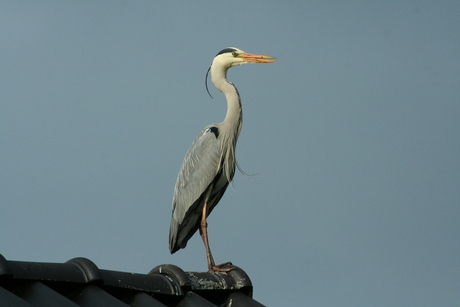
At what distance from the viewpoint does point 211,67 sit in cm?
740

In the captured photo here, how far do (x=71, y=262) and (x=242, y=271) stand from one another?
120 cm

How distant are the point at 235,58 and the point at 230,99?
51 cm

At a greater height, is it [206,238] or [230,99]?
[230,99]

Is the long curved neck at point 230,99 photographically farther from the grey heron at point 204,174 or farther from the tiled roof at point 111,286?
the tiled roof at point 111,286

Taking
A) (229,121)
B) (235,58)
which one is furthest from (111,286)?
(235,58)

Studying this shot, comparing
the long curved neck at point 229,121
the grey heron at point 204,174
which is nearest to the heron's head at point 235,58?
the long curved neck at point 229,121

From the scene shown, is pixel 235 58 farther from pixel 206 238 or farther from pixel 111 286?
pixel 111 286

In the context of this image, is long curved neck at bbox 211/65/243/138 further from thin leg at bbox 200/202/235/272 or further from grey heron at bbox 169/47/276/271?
thin leg at bbox 200/202/235/272

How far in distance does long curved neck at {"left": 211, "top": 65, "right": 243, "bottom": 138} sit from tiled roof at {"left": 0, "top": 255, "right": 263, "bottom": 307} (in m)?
3.12

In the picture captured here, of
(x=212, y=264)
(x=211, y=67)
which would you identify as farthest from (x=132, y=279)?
(x=211, y=67)

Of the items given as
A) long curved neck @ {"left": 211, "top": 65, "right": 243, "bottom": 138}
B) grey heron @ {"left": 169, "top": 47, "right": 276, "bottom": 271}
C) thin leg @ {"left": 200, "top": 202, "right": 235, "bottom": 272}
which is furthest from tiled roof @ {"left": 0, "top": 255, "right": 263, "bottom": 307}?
long curved neck @ {"left": 211, "top": 65, "right": 243, "bottom": 138}

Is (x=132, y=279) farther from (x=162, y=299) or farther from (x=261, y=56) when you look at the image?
(x=261, y=56)

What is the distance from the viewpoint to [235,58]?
7.42m

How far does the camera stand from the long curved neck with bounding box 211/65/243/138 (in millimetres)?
7125
